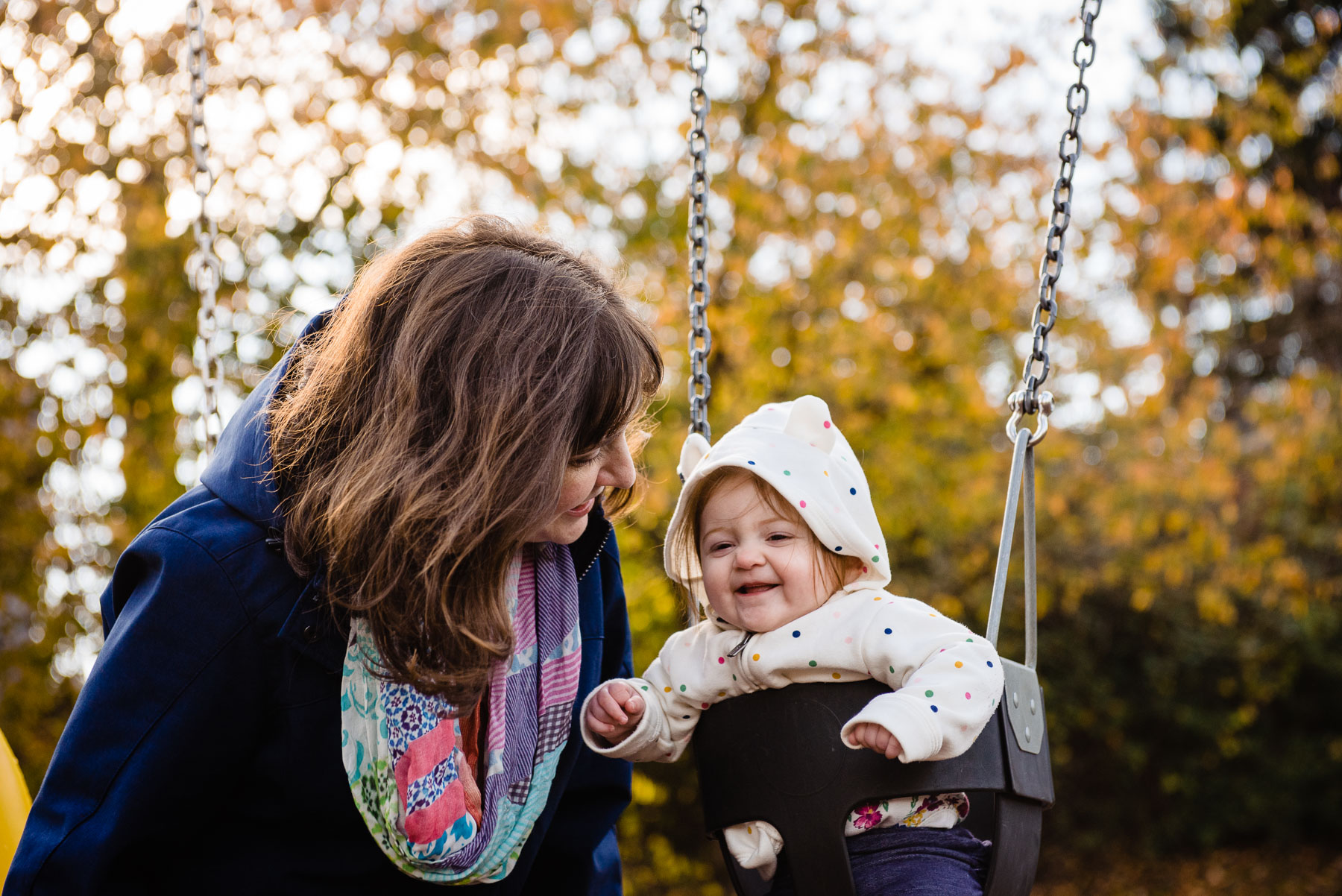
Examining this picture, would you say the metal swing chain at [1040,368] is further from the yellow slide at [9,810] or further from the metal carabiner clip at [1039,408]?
the yellow slide at [9,810]

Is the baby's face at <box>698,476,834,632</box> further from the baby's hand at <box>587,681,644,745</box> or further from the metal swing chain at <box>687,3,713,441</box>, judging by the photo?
the metal swing chain at <box>687,3,713,441</box>

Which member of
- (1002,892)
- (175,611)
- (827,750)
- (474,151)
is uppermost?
(474,151)

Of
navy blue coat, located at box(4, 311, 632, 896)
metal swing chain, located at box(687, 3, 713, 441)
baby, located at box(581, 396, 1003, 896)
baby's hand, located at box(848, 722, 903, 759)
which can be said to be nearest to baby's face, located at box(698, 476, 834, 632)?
baby, located at box(581, 396, 1003, 896)

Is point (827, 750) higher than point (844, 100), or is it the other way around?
point (844, 100)

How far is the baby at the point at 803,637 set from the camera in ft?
4.85

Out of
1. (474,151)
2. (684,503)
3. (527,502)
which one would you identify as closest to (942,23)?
(474,151)

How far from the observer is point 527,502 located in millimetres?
1373

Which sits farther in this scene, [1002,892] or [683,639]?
[683,639]

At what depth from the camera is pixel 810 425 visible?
A: 1655 millimetres

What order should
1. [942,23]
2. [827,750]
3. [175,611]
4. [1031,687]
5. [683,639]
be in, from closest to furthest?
[175,611] < [827,750] < [1031,687] < [683,639] < [942,23]

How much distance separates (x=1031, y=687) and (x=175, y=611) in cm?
113

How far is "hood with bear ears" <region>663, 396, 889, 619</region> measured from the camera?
157 cm

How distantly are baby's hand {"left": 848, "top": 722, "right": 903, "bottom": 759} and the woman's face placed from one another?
443mm

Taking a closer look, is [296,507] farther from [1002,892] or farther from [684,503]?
[1002,892]
